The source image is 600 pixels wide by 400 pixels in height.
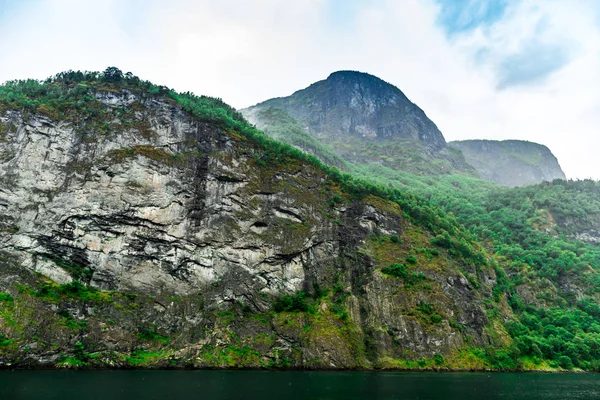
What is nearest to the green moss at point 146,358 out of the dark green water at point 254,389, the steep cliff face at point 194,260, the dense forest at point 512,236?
the steep cliff face at point 194,260

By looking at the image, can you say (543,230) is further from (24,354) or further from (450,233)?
(24,354)

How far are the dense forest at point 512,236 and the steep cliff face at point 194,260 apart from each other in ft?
6.02

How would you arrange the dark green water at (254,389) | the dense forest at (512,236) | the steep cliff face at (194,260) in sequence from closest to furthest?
the dark green water at (254,389)
the steep cliff face at (194,260)
the dense forest at (512,236)

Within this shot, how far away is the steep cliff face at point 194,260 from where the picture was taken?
2061 inches

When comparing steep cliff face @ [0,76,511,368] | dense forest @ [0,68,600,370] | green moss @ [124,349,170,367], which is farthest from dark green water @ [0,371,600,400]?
dense forest @ [0,68,600,370]

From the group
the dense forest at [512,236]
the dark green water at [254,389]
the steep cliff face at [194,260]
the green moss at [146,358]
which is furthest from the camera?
the dense forest at [512,236]

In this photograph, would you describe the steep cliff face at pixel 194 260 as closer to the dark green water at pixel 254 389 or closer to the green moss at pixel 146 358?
the green moss at pixel 146 358

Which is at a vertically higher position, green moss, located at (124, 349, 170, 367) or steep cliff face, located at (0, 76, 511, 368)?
steep cliff face, located at (0, 76, 511, 368)

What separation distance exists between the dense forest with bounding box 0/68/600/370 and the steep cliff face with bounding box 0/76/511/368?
1.84 meters

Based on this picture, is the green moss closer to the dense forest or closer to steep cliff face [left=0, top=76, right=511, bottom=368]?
steep cliff face [left=0, top=76, right=511, bottom=368]

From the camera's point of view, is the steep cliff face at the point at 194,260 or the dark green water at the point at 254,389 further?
the steep cliff face at the point at 194,260

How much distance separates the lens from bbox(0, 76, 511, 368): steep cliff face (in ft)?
172

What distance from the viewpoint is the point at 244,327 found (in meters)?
57.7

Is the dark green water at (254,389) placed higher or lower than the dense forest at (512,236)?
lower
